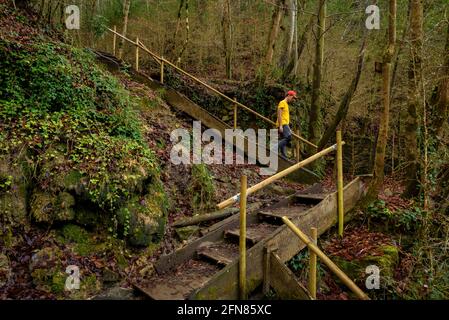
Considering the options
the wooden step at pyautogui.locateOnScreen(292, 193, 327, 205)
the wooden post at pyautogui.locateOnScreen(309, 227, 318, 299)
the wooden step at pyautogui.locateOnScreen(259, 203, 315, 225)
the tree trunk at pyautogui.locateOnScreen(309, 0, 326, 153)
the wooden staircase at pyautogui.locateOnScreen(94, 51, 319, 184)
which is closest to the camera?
the wooden post at pyautogui.locateOnScreen(309, 227, 318, 299)

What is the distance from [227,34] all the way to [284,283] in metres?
12.5

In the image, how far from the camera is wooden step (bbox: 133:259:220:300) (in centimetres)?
443

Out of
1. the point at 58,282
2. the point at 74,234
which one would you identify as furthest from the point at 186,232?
the point at 58,282

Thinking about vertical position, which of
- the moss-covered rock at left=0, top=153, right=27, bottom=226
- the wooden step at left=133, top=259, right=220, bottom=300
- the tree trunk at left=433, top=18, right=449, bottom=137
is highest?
the tree trunk at left=433, top=18, right=449, bottom=137

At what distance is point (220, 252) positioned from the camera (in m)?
5.34

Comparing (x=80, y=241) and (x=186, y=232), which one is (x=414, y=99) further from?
(x=80, y=241)

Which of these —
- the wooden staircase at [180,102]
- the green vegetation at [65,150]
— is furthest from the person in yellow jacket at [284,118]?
the green vegetation at [65,150]

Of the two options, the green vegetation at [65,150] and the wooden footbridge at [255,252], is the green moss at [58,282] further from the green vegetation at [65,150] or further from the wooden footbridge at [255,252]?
the wooden footbridge at [255,252]

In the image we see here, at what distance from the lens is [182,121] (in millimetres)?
9422

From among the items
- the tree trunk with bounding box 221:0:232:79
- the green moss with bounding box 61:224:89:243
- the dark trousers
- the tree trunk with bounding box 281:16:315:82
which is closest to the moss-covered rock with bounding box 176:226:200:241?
the green moss with bounding box 61:224:89:243

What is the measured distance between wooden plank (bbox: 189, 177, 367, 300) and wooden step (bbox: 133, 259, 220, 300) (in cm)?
25

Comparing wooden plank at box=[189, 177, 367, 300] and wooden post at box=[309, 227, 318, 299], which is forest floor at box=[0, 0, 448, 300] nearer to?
wooden plank at box=[189, 177, 367, 300]

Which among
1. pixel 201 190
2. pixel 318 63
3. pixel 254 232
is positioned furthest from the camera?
pixel 318 63
